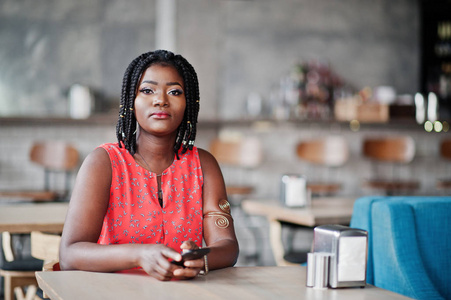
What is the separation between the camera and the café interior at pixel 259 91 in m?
5.71

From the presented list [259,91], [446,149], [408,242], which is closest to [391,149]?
[446,149]

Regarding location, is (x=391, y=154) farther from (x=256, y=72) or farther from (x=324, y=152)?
(x=256, y=72)

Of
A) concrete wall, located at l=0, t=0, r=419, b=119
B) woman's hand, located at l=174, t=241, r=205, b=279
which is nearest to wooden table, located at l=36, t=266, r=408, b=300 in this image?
woman's hand, located at l=174, t=241, r=205, b=279

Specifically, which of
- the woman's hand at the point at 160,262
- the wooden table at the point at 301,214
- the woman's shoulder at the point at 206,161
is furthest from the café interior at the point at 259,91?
the woman's hand at the point at 160,262

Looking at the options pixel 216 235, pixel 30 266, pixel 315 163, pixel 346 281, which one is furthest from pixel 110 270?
pixel 315 163

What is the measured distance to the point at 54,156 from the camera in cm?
550

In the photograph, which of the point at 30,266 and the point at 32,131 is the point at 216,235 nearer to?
the point at 30,266

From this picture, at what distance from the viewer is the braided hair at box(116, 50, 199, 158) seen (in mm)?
1813

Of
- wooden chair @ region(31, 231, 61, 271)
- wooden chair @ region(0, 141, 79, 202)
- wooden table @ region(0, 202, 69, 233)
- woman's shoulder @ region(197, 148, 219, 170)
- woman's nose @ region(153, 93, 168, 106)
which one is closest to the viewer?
woman's nose @ region(153, 93, 168, 106)

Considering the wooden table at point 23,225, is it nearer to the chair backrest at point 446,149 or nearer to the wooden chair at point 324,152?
the wooden chair at point 324,152

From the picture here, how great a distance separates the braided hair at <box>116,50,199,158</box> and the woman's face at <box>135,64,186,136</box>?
19mm

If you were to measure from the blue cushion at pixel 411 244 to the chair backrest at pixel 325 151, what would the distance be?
367 cm

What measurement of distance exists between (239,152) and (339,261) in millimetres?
4296

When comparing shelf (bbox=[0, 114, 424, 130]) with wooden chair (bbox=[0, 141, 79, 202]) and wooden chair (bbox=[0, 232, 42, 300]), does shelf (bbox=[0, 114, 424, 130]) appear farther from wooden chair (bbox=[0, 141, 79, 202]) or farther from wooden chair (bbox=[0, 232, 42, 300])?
wooden chair (bbox=[0, 232, 42, 300])
